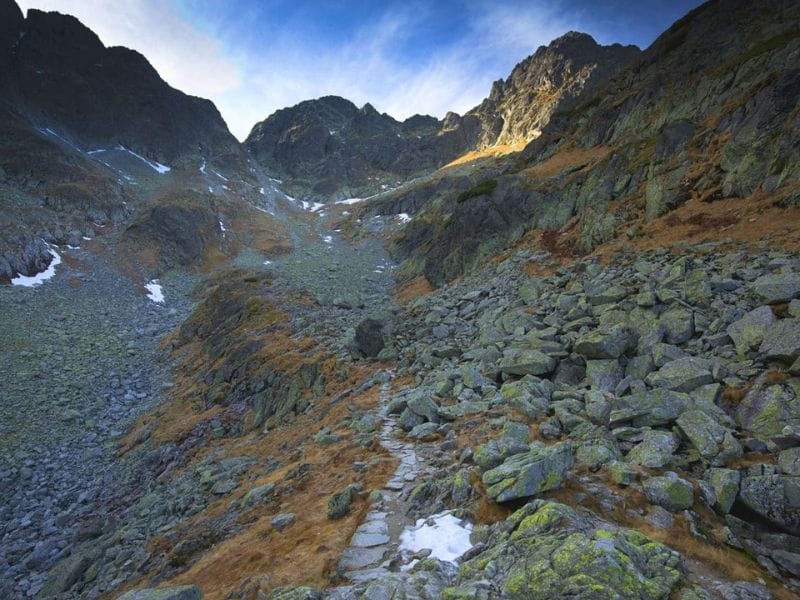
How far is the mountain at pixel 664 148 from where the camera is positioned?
19766 mm

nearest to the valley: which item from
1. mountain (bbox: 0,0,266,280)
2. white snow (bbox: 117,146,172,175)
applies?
mountain (bbox: 0,0,266,280)

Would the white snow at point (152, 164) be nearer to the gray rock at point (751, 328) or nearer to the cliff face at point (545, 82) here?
the cliff face at point (545, 82)

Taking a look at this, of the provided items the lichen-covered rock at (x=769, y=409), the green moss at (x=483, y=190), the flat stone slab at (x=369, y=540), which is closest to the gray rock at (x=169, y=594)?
the flat stone slab at (x=369, y=540)

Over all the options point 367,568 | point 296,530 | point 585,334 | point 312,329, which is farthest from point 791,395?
point 312,329

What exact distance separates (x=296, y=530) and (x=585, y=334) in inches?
456

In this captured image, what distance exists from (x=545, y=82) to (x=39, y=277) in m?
140

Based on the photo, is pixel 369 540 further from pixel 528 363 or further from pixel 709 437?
pixel 528 363

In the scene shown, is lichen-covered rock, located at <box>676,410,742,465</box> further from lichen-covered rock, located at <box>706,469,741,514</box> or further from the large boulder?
the large boulder

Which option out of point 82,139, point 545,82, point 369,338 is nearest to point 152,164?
point 82,139

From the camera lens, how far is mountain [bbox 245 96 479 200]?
5689 inches

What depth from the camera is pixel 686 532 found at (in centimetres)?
688

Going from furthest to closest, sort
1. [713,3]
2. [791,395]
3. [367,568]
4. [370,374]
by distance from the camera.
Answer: [713,3], [370,374], [791,395], [367,568]

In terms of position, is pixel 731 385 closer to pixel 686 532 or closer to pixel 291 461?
pixel 686 532

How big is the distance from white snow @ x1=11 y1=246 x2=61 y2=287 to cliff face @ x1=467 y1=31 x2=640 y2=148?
4296 inches
